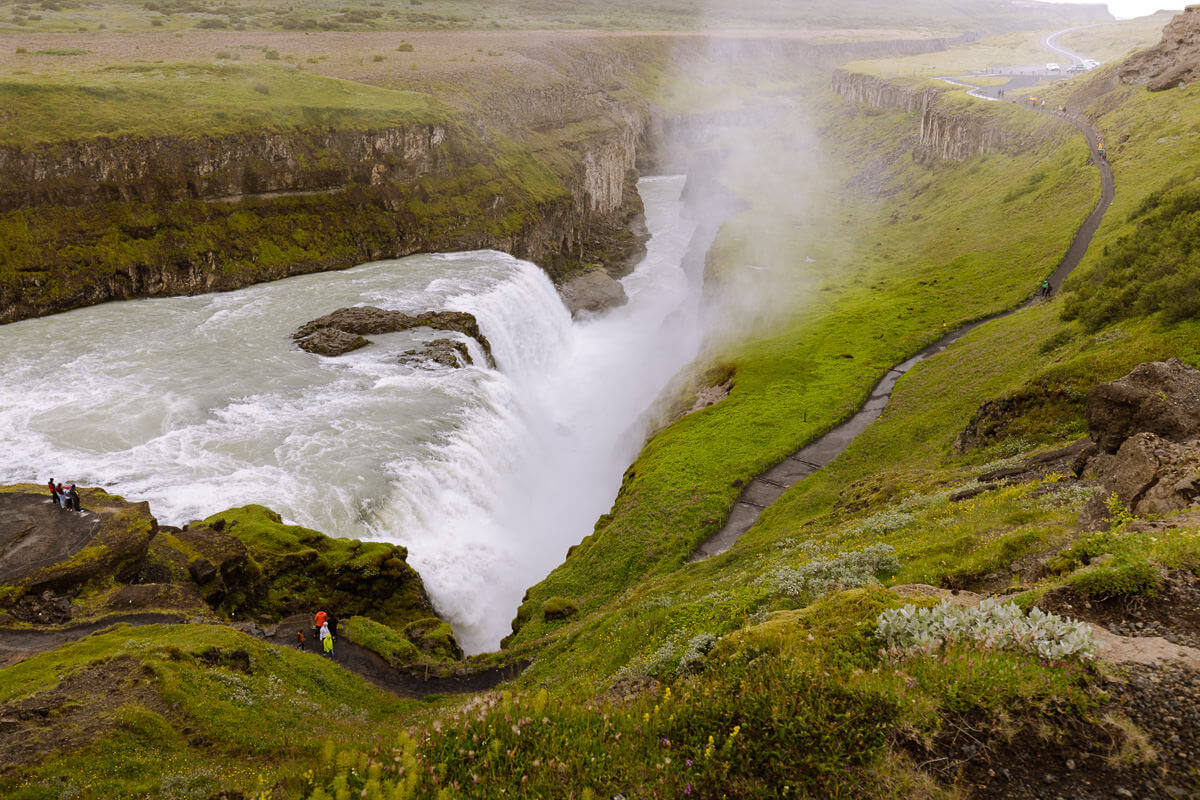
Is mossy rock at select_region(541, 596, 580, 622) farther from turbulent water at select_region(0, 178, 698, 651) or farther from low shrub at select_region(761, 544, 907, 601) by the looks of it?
low shrub at select_region(761, 544, 907, 601)

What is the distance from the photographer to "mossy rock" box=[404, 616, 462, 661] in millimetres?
29078

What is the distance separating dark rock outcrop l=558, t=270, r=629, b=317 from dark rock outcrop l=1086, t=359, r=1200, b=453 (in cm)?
6535

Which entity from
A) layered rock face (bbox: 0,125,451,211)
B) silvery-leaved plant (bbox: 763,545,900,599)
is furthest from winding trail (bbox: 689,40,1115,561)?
layered rock face (bbox: 0,125,451,211)

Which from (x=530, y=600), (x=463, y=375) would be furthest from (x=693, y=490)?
(x=463, y=375)

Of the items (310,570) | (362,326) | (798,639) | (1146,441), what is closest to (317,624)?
(310,570)

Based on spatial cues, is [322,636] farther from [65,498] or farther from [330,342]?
[330,342]

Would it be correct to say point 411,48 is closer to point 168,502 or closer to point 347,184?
point 347,184

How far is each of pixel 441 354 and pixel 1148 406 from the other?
44318 mm

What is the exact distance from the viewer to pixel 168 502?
1298 inches

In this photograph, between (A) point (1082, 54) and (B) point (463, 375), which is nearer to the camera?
(B) point (463, 375)

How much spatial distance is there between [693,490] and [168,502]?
2883 cm

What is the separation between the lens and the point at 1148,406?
19.7 m

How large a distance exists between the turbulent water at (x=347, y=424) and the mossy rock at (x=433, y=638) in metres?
4.68

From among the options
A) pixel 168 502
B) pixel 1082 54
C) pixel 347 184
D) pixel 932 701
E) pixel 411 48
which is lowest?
pixel 168 502
